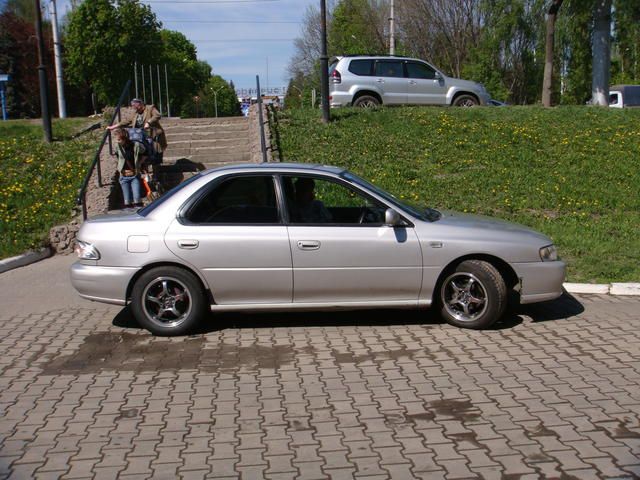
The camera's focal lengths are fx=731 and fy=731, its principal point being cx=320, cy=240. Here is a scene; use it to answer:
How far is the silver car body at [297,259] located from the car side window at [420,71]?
13.1 m

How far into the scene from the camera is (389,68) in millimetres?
19172

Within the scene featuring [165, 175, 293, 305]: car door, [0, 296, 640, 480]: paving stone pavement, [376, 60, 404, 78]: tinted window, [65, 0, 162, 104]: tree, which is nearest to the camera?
[0, 296, 640, 480]: paving stone pavement

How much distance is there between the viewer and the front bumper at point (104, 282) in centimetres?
677

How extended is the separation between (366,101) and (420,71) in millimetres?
1776

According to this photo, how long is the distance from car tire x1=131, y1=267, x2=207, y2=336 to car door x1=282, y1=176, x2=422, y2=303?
0.94m

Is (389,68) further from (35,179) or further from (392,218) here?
(392,218)

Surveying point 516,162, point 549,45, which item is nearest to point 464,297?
point 516,162

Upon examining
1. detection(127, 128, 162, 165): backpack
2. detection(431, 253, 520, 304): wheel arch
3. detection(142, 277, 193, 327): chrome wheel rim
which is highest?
detection(127, 128, 162, 165): backpack

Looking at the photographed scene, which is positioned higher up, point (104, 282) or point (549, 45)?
point (549, 45)

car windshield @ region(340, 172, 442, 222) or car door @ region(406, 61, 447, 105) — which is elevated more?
car door @ region(406, 61, 447, 105)

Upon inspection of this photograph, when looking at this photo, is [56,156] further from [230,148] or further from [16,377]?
→ [16,377]

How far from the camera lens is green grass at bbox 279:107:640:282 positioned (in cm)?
1071

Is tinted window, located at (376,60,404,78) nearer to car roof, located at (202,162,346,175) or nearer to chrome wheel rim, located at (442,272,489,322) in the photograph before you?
car roof, located at (202,162,346,175)

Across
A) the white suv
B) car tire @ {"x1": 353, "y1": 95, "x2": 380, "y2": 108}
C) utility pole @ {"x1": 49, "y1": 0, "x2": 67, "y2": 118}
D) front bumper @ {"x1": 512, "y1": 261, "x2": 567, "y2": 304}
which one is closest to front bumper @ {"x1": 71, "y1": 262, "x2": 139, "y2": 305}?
front bumper @ {"x1": 512, "y1": 261, "x2": 567, "y2": 304}
